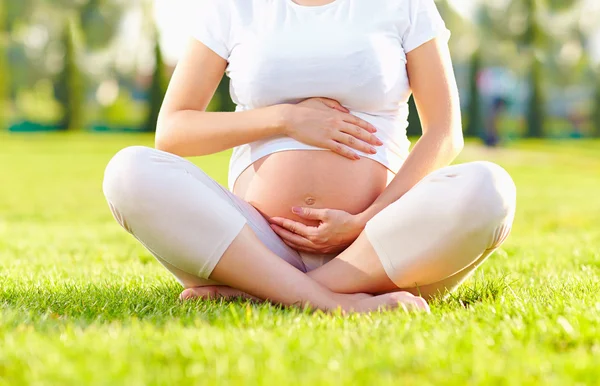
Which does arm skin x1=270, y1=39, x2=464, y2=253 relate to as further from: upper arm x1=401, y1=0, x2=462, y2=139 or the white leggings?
the white leggings

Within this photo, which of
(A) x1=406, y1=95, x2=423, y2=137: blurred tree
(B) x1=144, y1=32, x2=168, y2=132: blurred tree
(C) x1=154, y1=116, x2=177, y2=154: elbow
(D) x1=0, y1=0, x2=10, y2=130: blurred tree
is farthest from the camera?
(D) x1=0, y1=0, x2=10, y2=130: blurred tree

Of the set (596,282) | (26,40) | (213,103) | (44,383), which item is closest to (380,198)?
(596,282)

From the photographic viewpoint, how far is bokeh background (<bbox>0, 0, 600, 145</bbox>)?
30.4 meters

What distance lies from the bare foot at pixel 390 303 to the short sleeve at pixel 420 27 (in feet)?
3.05

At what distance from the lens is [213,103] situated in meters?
28.5

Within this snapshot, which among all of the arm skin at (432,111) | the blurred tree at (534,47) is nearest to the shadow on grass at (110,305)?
the arm skin at (432,111)

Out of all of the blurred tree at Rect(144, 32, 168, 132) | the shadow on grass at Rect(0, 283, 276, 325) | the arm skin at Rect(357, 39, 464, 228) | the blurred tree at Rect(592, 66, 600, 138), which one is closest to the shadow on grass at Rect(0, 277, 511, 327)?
the shadow on grass at Rect(0, 283, 276, 325)

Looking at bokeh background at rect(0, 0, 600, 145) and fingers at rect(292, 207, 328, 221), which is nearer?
fingers at rect(292, 207, 328, 221)

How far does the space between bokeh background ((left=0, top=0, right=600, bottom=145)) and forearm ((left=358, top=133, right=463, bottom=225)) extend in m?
25.5

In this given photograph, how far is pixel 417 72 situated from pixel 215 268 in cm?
104

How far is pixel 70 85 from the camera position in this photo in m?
30.3

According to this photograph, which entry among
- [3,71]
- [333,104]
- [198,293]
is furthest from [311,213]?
[3,71]

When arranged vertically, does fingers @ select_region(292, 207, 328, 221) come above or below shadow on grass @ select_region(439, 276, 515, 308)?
above

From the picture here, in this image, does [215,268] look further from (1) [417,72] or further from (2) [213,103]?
(2) [213,103]
